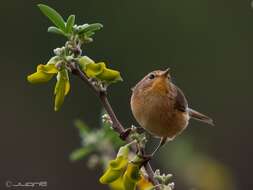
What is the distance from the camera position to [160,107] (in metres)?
3.55

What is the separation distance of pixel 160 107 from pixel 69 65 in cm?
87

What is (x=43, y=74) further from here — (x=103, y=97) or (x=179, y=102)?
(x=179, y=102)

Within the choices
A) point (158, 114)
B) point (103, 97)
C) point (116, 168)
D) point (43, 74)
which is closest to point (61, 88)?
point (43, 74)

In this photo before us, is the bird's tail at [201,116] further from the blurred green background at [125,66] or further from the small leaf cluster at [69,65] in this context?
the blurred green background at [125,66]

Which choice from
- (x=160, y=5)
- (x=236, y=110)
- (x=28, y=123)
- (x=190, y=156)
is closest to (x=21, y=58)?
(x=28, y=123)

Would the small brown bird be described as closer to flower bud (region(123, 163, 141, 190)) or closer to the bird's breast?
the bird's breast

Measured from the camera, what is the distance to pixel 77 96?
534 inches

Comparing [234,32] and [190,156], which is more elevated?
[190,156]

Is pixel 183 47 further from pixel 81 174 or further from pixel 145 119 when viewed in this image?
pixel 145 119

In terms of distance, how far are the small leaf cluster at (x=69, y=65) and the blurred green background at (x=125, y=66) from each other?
25.3 feet

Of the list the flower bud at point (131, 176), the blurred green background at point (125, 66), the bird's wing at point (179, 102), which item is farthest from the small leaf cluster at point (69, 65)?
the blurred green background at point (125, 66)

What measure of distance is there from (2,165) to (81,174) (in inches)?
38.5

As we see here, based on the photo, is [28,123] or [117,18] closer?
[28,123]

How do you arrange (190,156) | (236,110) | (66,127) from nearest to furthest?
(190,156), (66,127), (236,110)
